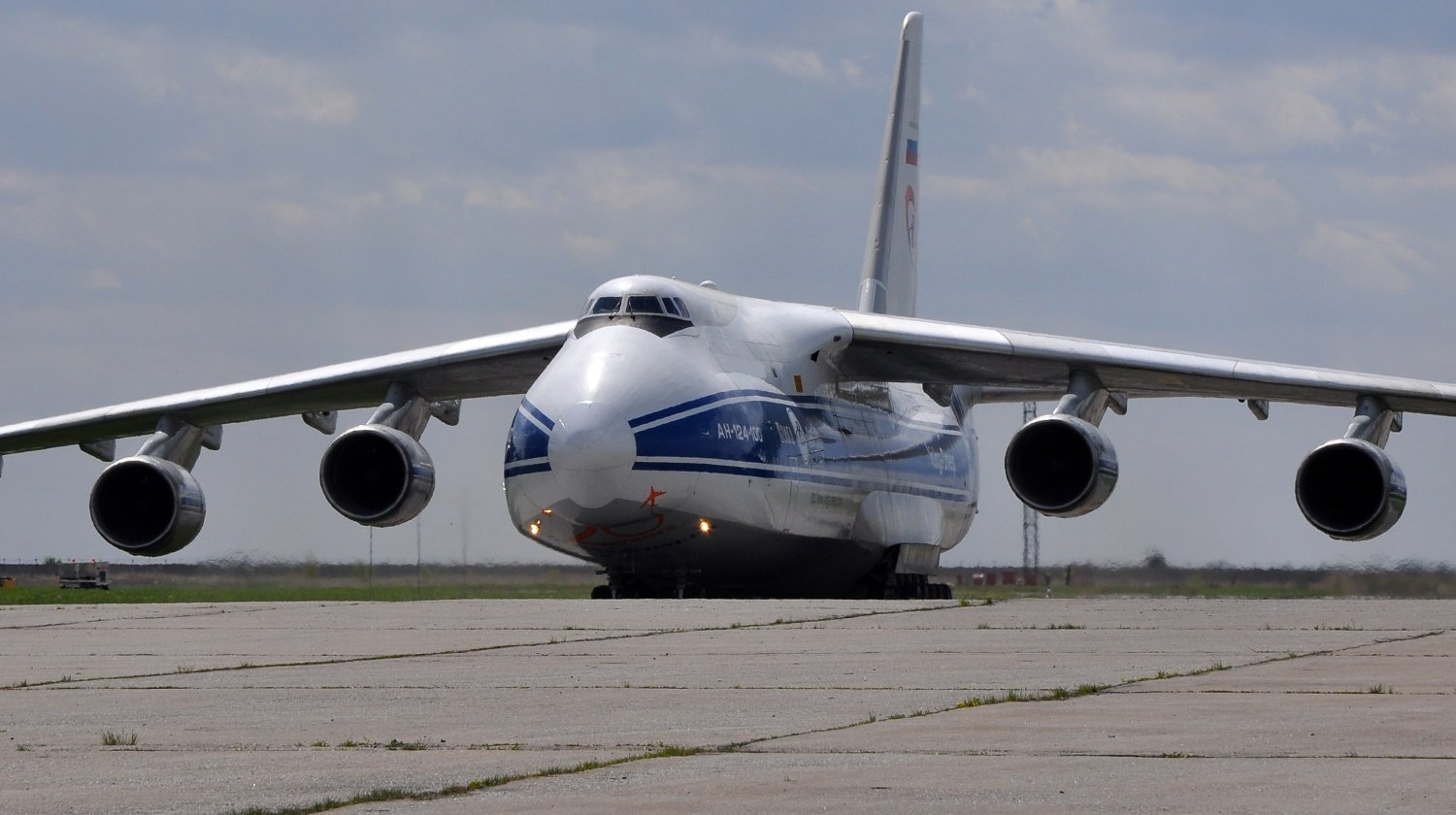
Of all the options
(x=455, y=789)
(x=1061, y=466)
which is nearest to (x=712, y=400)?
(x=1061, y=466)

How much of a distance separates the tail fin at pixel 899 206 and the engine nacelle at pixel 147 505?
10.3 m

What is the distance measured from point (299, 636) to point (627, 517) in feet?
23.9

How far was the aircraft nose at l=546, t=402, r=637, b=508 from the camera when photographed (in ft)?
61.6

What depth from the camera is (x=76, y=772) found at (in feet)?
18.5

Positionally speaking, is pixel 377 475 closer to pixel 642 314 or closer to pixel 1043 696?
pixel 642 314

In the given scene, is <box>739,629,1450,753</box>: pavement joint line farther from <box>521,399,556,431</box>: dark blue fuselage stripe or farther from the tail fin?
the tail fin

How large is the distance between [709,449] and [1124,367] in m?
4.61

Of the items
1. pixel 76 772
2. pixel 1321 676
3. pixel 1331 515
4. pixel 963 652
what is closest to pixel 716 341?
pixel 1331 515

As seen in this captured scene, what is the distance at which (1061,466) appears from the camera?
20.3 metres

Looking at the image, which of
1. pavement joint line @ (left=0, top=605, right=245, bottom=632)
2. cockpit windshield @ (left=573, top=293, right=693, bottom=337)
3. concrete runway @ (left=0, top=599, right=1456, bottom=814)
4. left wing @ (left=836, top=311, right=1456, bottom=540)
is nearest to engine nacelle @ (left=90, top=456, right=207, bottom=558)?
cockpit windshield @ (left=573, top=293, right=693, bottom=337)

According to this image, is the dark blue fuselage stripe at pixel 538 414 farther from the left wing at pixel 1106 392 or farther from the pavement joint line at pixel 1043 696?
the pavement joint line at pixel 1043 696

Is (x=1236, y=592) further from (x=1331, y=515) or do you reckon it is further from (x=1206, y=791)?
(x=1206, y=791)

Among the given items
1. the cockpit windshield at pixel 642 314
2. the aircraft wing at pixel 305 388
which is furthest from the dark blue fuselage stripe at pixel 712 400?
the aircraft wing at pixel 305 388

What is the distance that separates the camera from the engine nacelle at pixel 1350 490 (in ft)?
66.0
